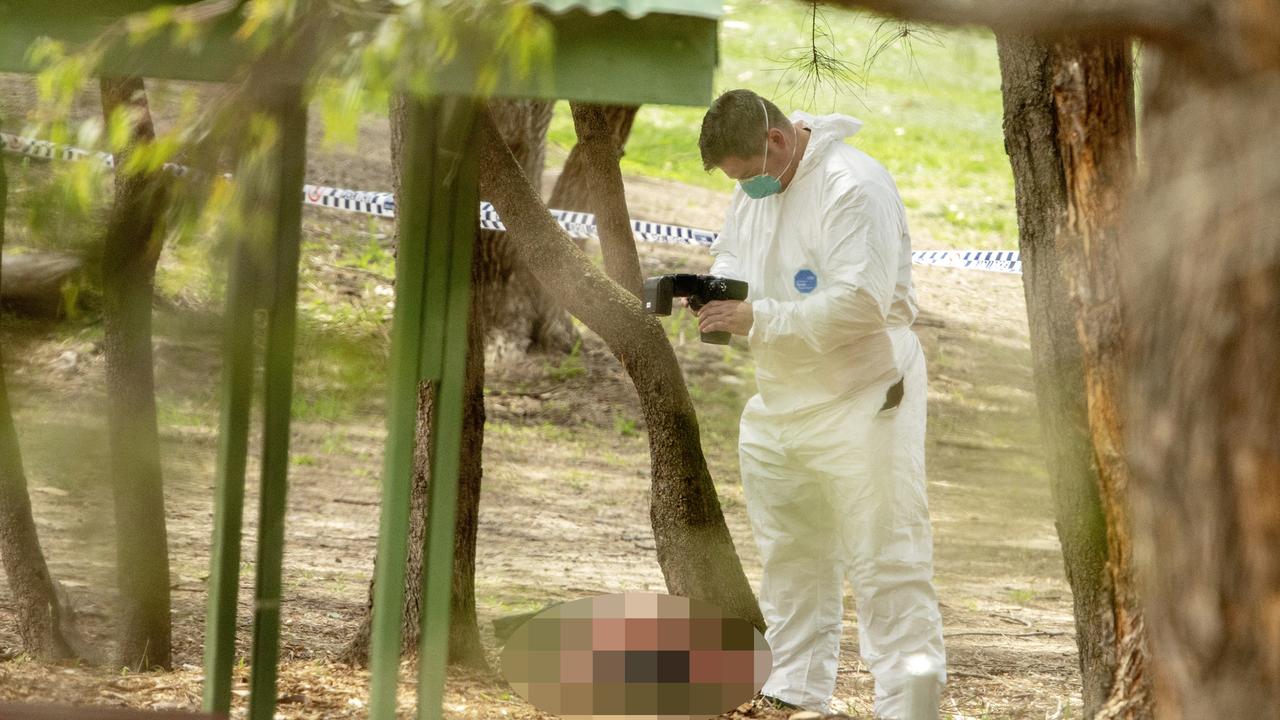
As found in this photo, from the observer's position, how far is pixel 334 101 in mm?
2166

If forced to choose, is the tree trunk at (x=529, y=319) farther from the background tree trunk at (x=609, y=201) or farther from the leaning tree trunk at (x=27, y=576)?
the leaning tree trunk at (x=27, y=576)

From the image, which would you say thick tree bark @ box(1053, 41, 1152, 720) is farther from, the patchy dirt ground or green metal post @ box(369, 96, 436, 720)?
green metal post @ box(369, 96, 436, 720)

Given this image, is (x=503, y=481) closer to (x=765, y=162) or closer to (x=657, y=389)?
(x=657, y=389)

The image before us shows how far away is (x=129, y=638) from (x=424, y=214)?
Answer: 9.14 feet

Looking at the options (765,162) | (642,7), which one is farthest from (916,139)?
(642,7)

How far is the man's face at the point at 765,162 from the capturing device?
4.28 m

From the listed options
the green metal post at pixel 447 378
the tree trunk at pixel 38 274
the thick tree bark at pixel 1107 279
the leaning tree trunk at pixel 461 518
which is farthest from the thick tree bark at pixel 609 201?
the tree trunk at pixel 38 274

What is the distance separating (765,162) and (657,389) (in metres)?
1.07

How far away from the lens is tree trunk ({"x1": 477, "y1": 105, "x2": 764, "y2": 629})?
16.3ft

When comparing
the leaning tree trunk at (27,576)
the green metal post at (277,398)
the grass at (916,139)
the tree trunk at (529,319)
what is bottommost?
the leaning tree trunk at (27,576)

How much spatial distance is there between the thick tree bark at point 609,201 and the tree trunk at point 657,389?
0.36 meters

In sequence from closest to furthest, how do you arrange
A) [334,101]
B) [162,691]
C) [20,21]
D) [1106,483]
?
[334,101] → [20,21] → [1106,483] → [162,691]

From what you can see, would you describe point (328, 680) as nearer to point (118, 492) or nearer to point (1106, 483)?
point (118, 492)

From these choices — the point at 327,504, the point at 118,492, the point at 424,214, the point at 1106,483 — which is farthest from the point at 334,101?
the point at 327,504
